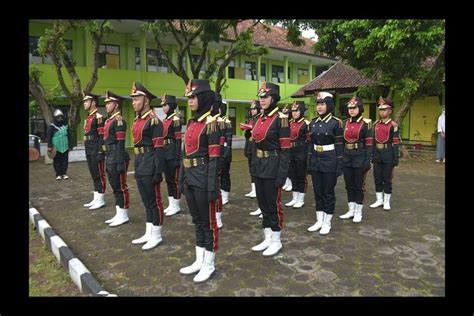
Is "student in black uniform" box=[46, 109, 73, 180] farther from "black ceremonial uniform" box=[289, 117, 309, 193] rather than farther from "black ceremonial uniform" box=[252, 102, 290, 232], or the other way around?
"black ceremonial uniform" box=[252, 102, 290, 232]

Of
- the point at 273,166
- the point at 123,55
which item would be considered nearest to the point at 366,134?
the point at 273,166

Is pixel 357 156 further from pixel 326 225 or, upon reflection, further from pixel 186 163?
pixel 186 163

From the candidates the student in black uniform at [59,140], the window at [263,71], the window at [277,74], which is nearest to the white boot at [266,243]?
the student in black uniform at [59,140]

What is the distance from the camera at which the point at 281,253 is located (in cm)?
473

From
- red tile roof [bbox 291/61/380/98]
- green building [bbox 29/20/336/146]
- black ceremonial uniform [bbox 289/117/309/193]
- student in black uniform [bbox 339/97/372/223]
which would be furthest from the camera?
red tile roof [bbox 291/61/380/98]

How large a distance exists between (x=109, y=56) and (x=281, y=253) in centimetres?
1756

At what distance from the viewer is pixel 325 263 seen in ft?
14.4

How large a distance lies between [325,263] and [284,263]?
19.6 inches

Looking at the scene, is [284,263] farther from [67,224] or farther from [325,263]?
[67,224]

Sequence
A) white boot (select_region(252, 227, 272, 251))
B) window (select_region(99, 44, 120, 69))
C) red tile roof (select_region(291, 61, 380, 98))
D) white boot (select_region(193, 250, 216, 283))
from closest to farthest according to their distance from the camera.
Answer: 1. white boot (select_region(193, 250, 216, 283))
2. white boot (select_region(252, 227, 272, 251))
3. window (select_region(99, 44, 120, 69))
4. red tile roof (select_region(291, 61, 380, 98))

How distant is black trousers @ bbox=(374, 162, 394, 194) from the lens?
23.1 ft

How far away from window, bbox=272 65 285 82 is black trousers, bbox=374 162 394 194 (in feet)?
63.9

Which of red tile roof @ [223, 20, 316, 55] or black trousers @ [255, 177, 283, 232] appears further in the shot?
red tile roof @ [223, 20, 316, 55]

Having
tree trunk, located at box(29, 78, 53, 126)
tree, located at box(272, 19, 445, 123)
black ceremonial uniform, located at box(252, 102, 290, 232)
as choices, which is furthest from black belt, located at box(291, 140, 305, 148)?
tree trunk, located at box(29, 78, 53, 126)
